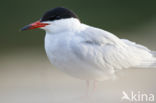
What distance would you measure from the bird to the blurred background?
276 mm

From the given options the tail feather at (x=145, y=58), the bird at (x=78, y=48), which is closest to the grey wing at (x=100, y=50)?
the bird at (x=78, y=48)

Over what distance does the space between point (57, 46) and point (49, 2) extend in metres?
6.30

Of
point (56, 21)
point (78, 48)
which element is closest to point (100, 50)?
point (78, 48)

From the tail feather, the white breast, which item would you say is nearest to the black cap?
the white breast

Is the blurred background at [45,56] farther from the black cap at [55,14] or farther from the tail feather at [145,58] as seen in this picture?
the black cap at [55,14]

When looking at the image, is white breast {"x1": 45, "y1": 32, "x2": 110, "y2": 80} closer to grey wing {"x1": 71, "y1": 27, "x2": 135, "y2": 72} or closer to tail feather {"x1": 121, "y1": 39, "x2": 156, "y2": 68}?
grey wing {"x1": 71, "y1": 27, "x2": 135, "y2": 72}

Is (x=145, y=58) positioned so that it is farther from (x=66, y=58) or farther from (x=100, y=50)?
(x=66, y=58)

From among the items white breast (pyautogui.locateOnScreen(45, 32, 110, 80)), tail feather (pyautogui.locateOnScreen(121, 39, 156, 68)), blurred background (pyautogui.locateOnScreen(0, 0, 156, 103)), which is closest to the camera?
white breast (pyautogui.locateOnScreen(45, 32, 110, 80))

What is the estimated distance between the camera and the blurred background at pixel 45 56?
16.6 ft

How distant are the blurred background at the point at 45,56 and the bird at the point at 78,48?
276 millimetres

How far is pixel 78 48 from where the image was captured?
393cm

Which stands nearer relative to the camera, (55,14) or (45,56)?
(55,14)

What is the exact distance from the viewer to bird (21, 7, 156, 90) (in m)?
3.93

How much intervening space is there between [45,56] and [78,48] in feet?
12.4
